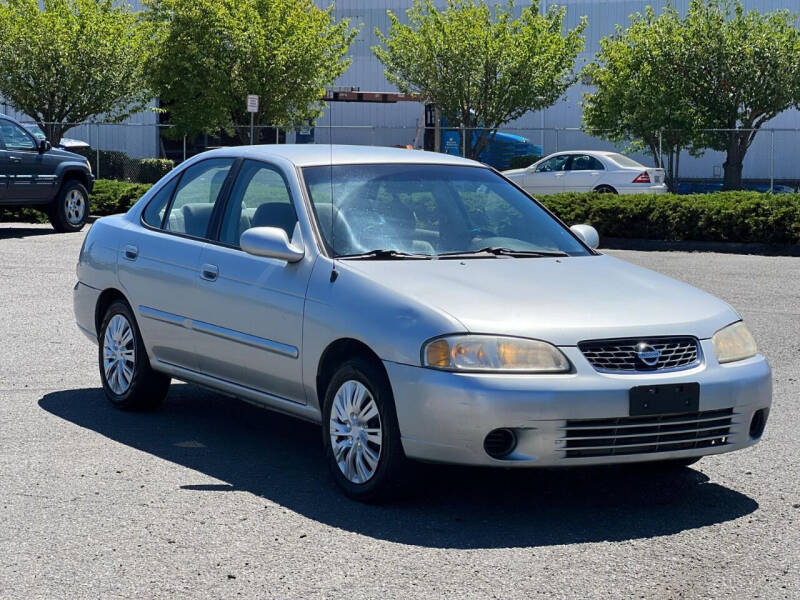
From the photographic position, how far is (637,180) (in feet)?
97.7

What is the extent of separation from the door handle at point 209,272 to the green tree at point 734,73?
28.7 m

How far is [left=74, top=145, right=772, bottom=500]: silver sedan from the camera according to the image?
573 cm

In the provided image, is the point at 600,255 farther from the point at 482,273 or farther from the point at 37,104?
the point at 37,104

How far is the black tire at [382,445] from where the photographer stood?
5.94 metres

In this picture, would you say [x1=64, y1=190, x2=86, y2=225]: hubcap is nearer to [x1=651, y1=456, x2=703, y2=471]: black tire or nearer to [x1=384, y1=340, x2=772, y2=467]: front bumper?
[x1=651, y1=456, x2=703, y2=471]: black tire

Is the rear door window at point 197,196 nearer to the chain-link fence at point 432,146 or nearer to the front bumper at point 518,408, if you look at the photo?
the front bumper at point 518,408

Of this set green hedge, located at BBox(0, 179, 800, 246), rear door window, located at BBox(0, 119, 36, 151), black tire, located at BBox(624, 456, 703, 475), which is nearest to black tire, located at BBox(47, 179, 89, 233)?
rear door window, located at BBox(0, 119, 36, 151)

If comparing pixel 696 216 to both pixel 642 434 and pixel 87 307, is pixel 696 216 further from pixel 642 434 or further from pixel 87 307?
pixel 642 434

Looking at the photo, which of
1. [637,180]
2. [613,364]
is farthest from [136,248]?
[637,180]

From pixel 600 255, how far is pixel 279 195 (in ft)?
5.52

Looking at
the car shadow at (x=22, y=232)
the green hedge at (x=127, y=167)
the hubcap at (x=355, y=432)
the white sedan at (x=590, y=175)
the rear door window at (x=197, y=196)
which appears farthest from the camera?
the green hedge at (x=127, y=167)

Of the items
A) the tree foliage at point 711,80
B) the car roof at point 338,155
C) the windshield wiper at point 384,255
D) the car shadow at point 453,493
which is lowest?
the car shadow at point 453,493

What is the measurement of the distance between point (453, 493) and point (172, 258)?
2233 millimetres

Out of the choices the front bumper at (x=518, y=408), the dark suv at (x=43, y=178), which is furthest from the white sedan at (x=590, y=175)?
the front bumper at (x=518, y=408)
